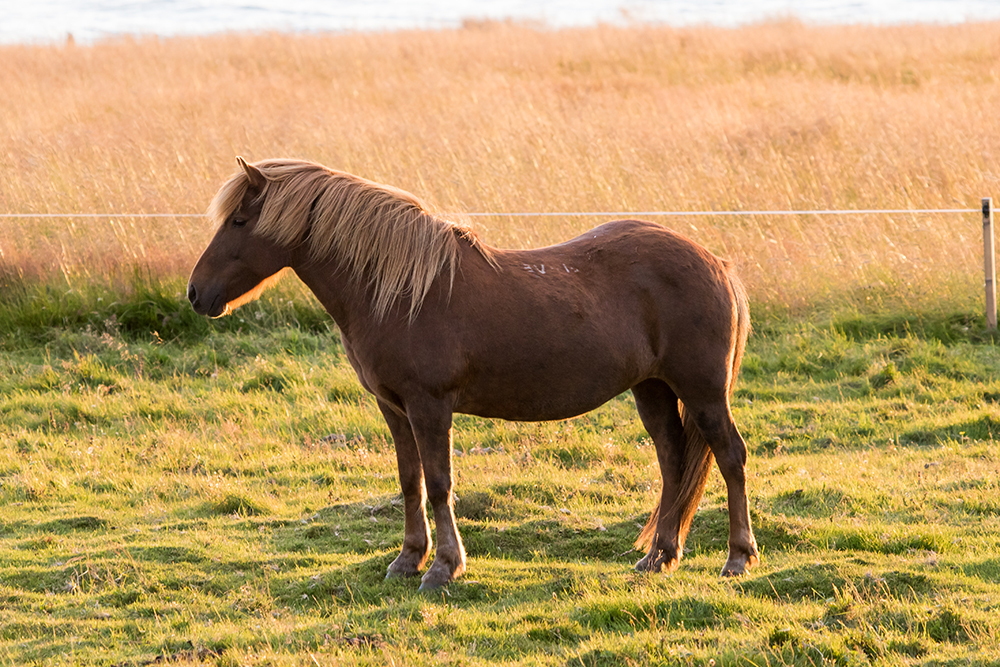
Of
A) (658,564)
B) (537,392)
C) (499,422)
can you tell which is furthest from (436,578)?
(499,422)

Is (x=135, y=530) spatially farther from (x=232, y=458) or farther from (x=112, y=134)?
(x=112, y=134)

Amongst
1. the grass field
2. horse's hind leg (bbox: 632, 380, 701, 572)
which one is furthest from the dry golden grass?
horse's hind leg (bbox: 632, 380, 701, 572)

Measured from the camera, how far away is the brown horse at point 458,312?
4527mm

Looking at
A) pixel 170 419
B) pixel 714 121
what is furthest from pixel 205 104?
pixel 170 419

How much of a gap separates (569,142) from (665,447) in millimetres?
8400

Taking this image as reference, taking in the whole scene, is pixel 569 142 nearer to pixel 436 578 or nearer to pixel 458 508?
pixel 458 508

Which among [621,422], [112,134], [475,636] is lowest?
[621,422]

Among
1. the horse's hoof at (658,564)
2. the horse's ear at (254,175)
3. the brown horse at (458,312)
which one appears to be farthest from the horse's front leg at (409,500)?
the horse's ear at (254,175)

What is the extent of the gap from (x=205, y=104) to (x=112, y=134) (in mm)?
2485

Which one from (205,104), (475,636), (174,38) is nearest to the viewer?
(475,636)

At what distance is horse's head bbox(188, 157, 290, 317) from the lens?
179 inches

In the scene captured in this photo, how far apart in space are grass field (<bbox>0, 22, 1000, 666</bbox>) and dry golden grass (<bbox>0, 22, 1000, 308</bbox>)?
0.06 metres

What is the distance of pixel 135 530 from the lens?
5617mm

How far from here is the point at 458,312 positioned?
455 centimetres
